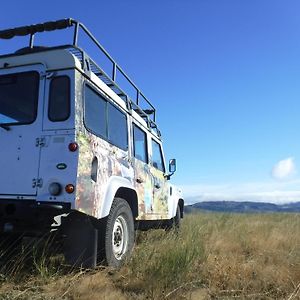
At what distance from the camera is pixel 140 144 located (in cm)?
908

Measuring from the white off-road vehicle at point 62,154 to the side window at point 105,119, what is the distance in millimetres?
16

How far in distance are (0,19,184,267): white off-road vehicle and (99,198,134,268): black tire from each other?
13 mm

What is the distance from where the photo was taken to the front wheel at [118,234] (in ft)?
21.2

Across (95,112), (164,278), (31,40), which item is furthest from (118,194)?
(31,40)

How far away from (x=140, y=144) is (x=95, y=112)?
2.50 metres

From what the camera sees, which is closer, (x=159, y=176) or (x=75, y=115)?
(x=75, y=115)

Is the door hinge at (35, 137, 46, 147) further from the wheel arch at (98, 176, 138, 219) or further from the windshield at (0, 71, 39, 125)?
the wheel arch at (98, 176, 138, 219)

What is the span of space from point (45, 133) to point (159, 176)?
4430 millimetres

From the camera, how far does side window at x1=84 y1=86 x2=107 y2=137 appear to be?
21.0 ft

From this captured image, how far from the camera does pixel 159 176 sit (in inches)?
399

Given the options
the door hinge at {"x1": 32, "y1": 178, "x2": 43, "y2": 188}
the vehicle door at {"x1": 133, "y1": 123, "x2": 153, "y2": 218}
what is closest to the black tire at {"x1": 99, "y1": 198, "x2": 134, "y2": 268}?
the vehicle door at {"x1": 133, "y1": 123, "x2": 153, "y2": 218}

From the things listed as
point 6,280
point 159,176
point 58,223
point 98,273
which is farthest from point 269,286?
point 159,176

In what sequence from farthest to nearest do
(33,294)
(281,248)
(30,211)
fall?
(281,248) → (30,211) → (33,294)

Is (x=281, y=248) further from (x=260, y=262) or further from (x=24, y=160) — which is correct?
(x=24, y=160)
